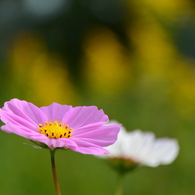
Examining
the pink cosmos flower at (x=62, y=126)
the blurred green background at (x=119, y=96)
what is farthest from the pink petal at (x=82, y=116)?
the blurred green background at (x=119, y=96)

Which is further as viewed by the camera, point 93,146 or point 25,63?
point 25,63

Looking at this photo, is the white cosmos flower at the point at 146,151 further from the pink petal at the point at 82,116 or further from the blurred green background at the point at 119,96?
the blurred green background at the point at 119,96

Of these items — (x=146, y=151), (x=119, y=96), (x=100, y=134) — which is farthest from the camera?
(x=119, y=96)

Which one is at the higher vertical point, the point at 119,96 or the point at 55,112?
the point at 119,96

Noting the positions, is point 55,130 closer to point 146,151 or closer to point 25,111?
point 25,111

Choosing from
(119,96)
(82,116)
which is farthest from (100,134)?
(119,96)

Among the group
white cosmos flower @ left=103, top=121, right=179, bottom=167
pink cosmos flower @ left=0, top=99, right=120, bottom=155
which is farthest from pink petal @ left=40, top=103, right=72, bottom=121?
white cosmos flower @ left=103, top=121, right=179, bottom=167

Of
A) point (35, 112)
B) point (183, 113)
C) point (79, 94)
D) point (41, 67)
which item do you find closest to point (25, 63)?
point (41, 67)

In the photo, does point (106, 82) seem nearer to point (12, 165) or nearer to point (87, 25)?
point (12, 165)

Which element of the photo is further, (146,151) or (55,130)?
(146,151)
